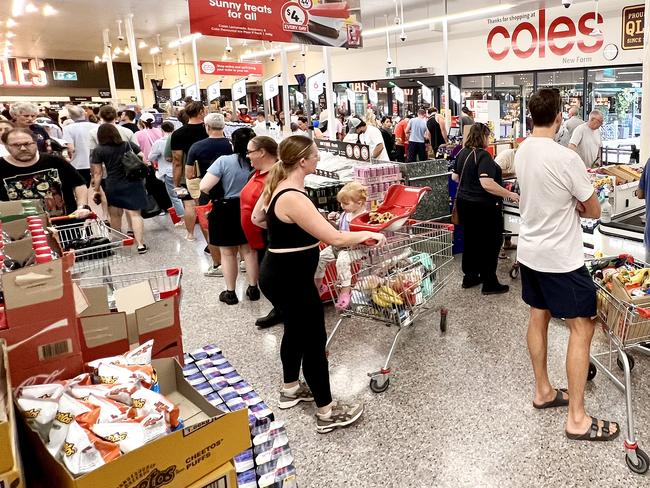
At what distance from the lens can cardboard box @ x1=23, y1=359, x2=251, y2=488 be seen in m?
1.20

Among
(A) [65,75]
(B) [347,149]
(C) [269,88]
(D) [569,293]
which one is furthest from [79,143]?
(A) [65,75]

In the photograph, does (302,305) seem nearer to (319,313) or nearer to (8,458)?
(319,313)

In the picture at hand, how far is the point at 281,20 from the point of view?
5750 millimetres

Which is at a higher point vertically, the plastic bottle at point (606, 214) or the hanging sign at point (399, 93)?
the hanging sign at point (399, 93)

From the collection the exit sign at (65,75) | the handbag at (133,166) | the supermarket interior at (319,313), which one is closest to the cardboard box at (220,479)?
the supermarket interior at (319,313)

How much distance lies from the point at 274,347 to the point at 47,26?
16.0 meters

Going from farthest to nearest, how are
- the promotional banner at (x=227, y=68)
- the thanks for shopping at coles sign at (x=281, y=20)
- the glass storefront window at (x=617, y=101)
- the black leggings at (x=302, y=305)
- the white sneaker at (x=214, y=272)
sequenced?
the promotional banner at (x=227, y=68) < the glass storefront window at (x=617, y=101) < the white sneaker at (x=214, y=272) < the thanks for shopping at coles sign at (x=281, y=20) < the black leggings at (x=302, y=305)

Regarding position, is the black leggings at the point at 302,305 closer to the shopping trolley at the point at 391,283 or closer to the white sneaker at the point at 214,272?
the shopping trolley at the point at 391,283

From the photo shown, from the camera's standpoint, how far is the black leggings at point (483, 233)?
4719mm

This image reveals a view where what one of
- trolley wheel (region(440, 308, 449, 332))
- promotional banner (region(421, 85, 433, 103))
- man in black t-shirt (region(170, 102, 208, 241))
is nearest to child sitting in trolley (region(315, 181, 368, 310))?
trolley wheel (region(440, 308, 449, 332))

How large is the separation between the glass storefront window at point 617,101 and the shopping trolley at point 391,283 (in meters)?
11.3

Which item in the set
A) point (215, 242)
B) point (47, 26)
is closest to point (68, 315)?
point (215, 242)

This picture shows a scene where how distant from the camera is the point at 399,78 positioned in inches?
720

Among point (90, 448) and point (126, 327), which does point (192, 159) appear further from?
point (90, 448)
